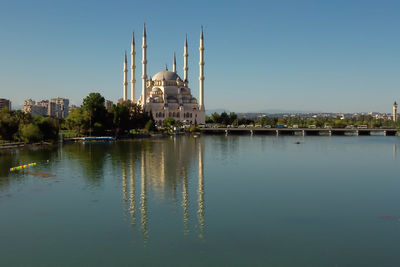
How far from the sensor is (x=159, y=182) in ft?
84.7

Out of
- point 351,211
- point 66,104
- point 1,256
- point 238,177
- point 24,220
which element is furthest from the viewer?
point 66,104

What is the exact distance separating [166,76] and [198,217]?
101632 mm

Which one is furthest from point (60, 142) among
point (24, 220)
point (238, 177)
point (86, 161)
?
→ point (24, 220)

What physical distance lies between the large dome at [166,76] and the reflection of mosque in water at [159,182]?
77.0 meters

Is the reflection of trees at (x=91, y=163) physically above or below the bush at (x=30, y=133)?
below

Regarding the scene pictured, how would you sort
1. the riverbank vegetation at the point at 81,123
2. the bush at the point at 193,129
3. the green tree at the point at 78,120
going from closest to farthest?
1. the riverbank vegetation at the point at 81,123
2. the green tree at the point at 78,120
3. the bush at the point at 193,129

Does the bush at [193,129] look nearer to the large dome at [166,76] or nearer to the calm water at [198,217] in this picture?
the large dome at [166,76]

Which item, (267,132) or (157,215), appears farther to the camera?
(267,132)

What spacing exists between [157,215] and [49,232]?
4.32 metres

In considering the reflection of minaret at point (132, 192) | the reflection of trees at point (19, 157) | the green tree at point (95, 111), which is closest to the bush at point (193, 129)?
the green tree at point (95, 111)

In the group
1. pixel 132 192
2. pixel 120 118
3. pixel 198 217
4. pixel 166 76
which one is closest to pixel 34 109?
pixel 166 76

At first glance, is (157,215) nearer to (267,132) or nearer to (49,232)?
(49,232)

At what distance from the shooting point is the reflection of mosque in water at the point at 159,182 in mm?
17822

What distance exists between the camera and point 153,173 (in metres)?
29.7
